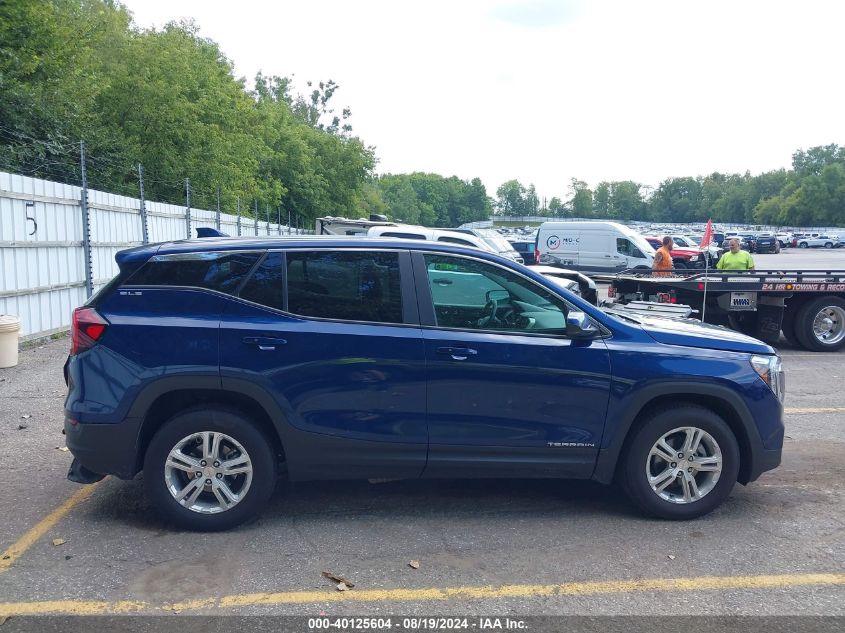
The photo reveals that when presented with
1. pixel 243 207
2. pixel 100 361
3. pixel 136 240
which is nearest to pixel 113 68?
pixel 243 207

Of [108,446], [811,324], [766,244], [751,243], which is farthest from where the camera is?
[766,244]

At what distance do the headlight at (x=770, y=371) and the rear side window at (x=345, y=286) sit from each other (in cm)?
232

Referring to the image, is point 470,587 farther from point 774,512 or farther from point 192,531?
point 774,512

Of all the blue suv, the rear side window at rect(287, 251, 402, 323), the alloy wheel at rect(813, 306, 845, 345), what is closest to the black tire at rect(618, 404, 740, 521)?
the blue suv

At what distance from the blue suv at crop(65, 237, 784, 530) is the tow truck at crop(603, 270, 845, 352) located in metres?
7.42

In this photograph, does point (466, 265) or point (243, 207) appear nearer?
point (466, 265)

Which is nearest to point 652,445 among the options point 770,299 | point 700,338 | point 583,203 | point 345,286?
point 700,338

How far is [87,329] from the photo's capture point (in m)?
4.62

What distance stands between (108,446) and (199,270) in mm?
1176

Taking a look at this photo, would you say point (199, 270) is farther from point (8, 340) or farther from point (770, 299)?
point (770, 299)

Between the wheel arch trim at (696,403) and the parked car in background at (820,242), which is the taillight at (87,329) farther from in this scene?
the parked car in background at (820,242)

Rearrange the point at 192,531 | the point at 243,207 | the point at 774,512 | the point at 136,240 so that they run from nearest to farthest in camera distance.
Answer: the point at 192,531 → the point at 774,512 → the point at 136,240 → the point at 243,207

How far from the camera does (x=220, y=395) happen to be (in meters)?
4.70

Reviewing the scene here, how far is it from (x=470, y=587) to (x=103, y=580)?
1.92m
